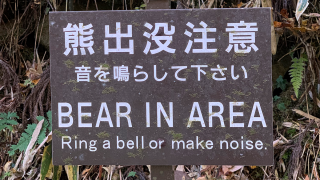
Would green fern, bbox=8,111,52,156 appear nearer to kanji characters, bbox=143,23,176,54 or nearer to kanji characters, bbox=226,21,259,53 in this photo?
kanji characters, bbox=143,23,176,54

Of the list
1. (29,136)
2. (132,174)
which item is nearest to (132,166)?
(132,174)

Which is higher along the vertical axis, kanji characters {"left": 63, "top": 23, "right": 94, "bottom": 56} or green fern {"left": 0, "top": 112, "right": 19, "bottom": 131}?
kanji characters {"left": 63, "top": 23, "right": 94, "bottom": 56}

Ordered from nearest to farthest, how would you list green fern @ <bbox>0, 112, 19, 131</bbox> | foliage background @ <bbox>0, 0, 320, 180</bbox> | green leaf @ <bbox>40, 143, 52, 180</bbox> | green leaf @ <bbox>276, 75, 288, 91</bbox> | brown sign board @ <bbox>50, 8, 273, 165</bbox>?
brown sign board @ <bbox>50, 8, 273, 165</bbox>, green leaf @ <bbox>40, 143, 52, 180</bbox>, foliage background @ <bbox>0, 0, 320, 180</bbox>, green fern @ <bbox>0, 112, 19, 131</bbox>, green leaf @ <bbox>276, 75, 288, 91</bbox>

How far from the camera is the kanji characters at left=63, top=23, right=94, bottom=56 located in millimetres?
1304

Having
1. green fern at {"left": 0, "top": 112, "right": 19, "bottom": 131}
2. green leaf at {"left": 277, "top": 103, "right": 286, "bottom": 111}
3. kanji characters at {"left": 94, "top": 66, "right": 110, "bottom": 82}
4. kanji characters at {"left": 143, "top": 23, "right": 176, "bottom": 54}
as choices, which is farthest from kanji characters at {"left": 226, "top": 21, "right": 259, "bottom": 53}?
green fern at {"left": 0, "top": 112, "right": 19, "bottom": 131}

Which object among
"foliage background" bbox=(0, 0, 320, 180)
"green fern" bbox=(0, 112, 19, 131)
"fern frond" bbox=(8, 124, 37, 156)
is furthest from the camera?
"green fern" bbox=(0, 112, 19, 131)

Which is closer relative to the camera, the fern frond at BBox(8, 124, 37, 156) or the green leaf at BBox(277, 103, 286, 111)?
the fern frond at BBox(8, 124, 37, 156)

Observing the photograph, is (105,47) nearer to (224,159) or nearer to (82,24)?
(82,24)

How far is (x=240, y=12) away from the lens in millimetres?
1274

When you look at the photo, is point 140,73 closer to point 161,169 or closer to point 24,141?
point 161,169

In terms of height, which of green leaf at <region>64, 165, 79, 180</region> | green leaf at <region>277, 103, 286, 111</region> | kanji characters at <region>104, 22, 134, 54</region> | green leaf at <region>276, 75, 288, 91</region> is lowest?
green leaf at <region>64, 165, 79, 180</region>

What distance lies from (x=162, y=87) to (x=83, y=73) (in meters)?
0.39

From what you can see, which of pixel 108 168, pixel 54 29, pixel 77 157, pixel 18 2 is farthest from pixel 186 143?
pixel 18 2

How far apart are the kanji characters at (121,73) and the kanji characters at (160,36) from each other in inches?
5.1
